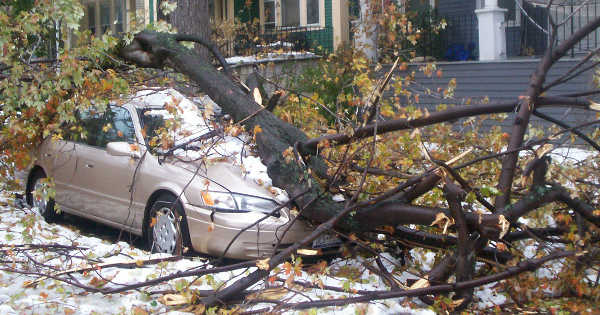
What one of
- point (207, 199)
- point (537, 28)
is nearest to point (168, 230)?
point (207, 199)

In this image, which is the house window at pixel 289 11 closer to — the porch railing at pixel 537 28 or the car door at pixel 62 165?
the porch railing at pixel 537 28

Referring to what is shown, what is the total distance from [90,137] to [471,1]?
1246 cm

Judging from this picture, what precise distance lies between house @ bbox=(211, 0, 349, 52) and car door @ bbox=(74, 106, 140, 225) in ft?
27.0

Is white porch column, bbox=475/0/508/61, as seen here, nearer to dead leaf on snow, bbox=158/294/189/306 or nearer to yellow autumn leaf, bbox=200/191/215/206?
yellow autumn leaf, bbox=200/191/215/206

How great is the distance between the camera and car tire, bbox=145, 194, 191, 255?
5844 millimetres

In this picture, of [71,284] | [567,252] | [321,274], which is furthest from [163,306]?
[567,252]

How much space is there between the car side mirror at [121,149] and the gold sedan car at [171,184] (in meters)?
0.01

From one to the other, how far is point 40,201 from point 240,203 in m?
3.40

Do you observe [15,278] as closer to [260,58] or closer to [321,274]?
[321,274]

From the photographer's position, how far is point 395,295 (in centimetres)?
438

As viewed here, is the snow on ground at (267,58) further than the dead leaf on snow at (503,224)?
Yes

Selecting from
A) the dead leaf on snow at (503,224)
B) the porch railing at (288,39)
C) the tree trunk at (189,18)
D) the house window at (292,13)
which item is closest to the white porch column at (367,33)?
the porch railing at (288,39)

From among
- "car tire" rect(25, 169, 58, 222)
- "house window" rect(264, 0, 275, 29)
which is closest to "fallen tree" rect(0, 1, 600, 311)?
"car tire" rect(25, 169, 58, 222)

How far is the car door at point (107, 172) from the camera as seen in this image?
6.62 m
